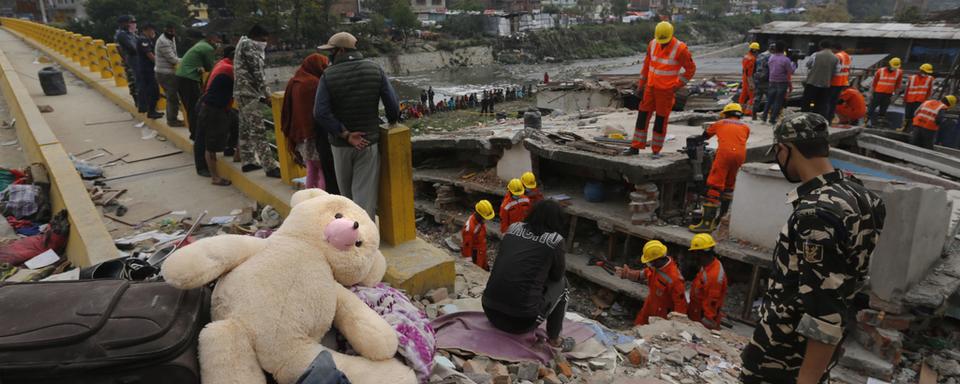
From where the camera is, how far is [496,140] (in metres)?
8.59

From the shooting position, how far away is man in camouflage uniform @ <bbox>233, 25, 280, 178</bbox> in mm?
4812

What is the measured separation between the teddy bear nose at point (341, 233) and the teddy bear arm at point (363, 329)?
0.19 metres

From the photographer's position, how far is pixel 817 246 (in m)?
2.19

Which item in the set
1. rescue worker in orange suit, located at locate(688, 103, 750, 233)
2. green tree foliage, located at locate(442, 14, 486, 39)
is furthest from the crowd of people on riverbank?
Answer: green tree foliage, located at locate(442, 14, 486, 39)

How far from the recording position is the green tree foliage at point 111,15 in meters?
36.8

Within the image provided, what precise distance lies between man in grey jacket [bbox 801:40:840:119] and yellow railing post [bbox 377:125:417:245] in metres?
8.10

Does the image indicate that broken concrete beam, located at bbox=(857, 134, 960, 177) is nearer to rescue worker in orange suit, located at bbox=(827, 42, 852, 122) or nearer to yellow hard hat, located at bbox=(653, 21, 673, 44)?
rescue worker in orange suit, located at bbox=(827, 42, 852, 122)

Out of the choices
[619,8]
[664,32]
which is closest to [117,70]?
[664,32]

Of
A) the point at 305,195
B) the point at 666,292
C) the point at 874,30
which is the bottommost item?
the point at 666,292

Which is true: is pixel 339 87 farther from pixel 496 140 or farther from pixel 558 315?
pixel 496 140

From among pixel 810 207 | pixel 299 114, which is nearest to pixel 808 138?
pixel 810 207

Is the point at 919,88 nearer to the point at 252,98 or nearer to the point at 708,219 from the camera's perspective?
the point at 708,219

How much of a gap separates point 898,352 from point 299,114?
5548mm

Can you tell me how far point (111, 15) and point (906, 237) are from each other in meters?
45.5
